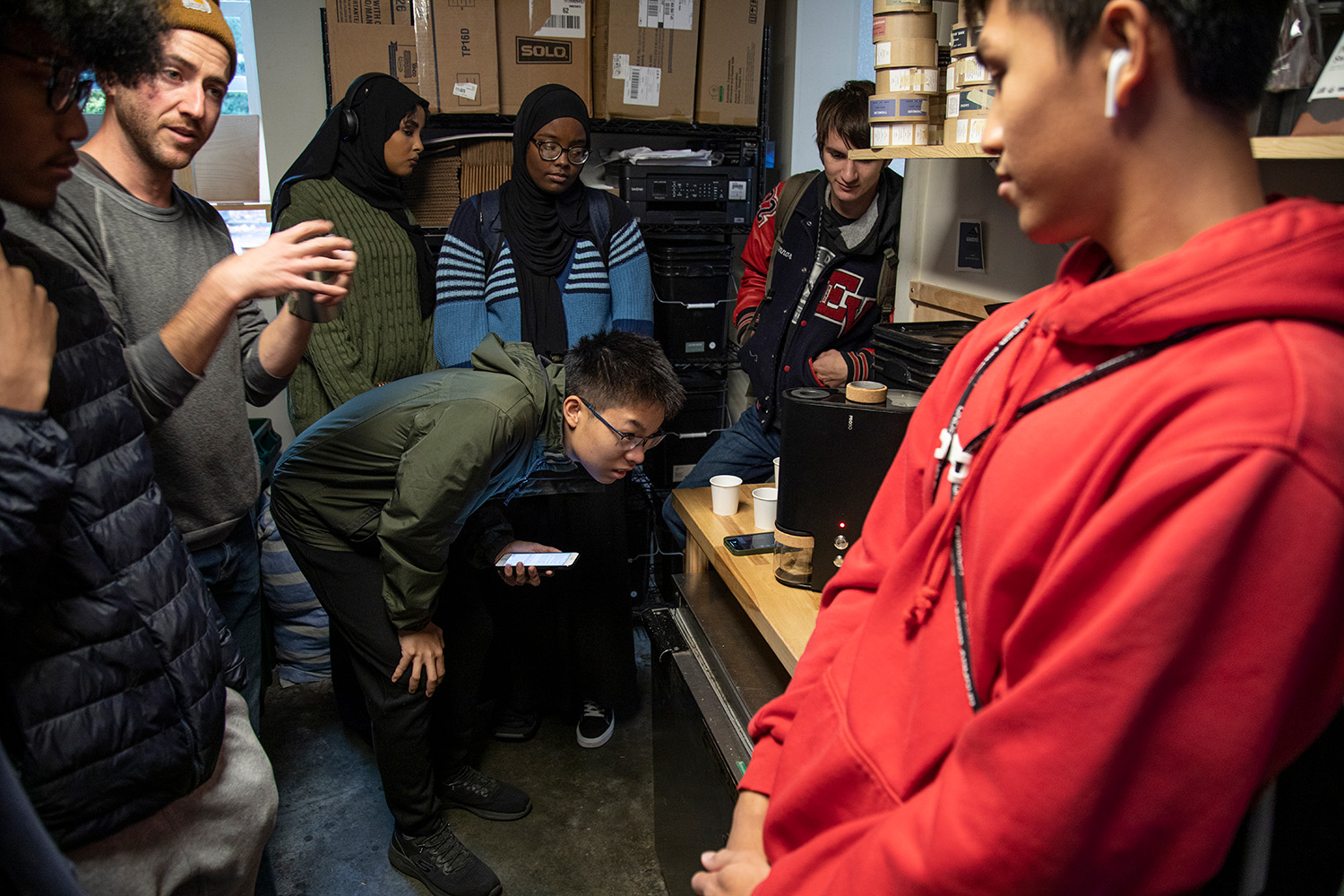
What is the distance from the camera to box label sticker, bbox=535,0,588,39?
10.2 feet

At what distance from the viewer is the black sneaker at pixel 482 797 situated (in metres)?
2.26

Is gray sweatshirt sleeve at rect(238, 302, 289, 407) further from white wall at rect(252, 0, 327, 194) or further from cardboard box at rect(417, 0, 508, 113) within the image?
white wall at rect(252, 0, 327, 194)

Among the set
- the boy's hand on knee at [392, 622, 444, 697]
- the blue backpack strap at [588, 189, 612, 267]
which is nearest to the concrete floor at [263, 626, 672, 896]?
the boy's hand on knee at [392, 622, 444, 697]

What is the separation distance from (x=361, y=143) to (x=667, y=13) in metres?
1.36

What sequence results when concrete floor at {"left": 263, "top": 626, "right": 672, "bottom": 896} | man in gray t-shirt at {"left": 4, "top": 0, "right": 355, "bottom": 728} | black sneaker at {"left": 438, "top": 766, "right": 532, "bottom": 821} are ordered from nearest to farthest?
man in gray t-shirt at {"left": 4, "top": 0, "right": 355, "bottom": 728}
concrete floor at {"left": 263, "top": 626, "right": 672, "bottom": 896}
black sneaker at {"left": 438, "top": 766, "right": 532, "bottom": 821}

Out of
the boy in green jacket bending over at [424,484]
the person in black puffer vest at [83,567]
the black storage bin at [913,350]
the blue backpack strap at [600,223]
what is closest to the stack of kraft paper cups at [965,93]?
the black storage bin at [913,350]

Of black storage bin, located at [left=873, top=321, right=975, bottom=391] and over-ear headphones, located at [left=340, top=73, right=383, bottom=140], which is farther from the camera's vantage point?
over-ear headphones, located at [left=340, top=73, right=383, bottom=140]

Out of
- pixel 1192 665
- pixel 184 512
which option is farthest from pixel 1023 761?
pixel 184 512

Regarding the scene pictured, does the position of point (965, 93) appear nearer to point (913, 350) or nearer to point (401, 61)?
point (913, 350)

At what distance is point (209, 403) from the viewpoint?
4.91 feet

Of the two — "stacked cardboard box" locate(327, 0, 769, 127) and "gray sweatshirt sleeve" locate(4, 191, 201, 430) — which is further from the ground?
"stacked cardboard box" locate(327, 0, 769, 127)

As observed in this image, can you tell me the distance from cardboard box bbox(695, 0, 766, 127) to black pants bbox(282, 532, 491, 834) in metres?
2.23

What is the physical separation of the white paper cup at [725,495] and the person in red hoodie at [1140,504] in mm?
1250

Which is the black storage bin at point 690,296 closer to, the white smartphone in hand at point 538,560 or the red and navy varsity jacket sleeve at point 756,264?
the red and navy varsity jacket sleeve at point 756,264
